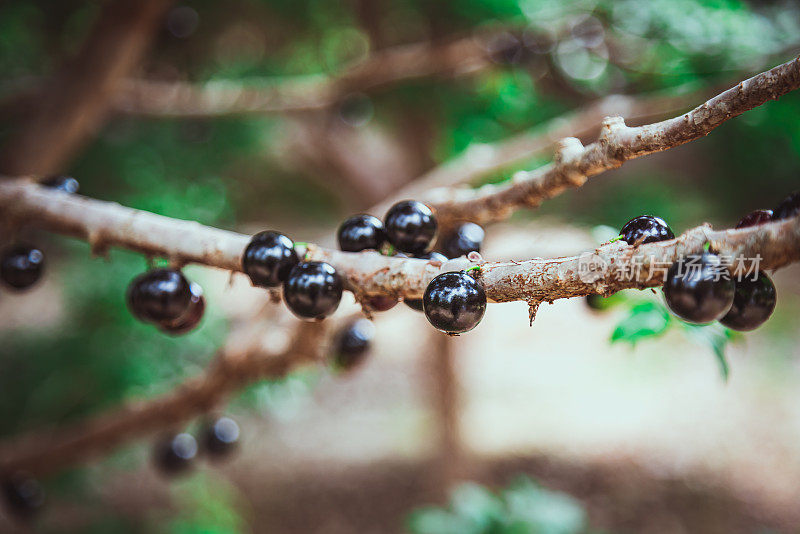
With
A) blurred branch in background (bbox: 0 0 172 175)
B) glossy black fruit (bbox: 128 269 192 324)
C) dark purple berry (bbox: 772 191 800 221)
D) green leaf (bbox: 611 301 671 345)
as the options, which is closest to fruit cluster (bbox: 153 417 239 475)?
blurred branch in background (bbox: 0 0 172 175)

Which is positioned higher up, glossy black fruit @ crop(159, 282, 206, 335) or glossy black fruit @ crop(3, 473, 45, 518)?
glossy black fruit @ crop(159, 282, 206, 335)

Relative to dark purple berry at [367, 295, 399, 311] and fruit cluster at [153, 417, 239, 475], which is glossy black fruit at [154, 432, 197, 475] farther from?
dark purple berry at [367, 295, 399, 311]

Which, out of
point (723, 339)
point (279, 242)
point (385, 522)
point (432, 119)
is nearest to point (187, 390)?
point (279, 242)

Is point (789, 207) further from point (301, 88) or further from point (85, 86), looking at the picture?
point (301, 88)

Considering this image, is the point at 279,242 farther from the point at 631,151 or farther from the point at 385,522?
the point at 385,522

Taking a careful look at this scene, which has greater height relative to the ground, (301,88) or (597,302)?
(301,88)

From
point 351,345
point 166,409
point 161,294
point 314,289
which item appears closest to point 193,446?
point 166,409
